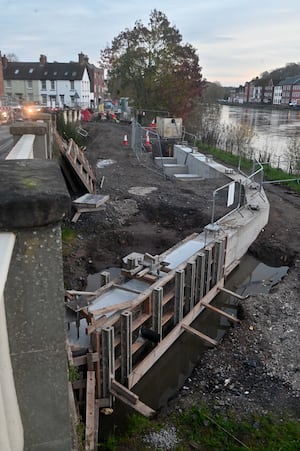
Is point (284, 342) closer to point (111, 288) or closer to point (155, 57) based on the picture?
point (111, 288)

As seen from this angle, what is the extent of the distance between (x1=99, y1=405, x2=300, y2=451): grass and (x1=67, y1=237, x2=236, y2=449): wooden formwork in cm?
37

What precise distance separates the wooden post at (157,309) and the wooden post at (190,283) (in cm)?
135

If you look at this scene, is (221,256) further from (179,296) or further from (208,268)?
(179,296)

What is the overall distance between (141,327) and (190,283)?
1682mm

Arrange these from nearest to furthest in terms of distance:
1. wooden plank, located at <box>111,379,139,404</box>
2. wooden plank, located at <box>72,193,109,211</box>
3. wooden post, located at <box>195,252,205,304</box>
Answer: wooden plank, located at <box>111,379,139,404</box>, wooden post, located at <box>195,252,205,304</box>, wooden plank, located at <box>72,193,109,211</box>

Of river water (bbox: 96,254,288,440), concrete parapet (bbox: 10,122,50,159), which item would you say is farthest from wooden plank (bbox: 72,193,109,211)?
concrete parapet (bbox: 10,122,50,159)

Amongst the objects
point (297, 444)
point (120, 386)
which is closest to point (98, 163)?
point (120, 386)

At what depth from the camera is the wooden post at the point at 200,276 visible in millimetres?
9031

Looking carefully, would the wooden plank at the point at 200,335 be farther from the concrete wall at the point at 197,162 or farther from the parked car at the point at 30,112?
the concrete wall at the point at 197,162

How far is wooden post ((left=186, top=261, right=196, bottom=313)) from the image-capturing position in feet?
28.2

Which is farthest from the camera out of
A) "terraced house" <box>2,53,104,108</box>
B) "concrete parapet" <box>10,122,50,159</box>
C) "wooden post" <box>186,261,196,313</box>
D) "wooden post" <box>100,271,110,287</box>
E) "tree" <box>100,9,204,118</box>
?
"terraced house" <box>2,53,104,108</box>

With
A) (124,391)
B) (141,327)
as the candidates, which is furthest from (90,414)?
(141,327)

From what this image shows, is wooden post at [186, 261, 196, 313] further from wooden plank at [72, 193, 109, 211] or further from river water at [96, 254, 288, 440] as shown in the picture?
wooden plank at [72, 193, 109, 211]

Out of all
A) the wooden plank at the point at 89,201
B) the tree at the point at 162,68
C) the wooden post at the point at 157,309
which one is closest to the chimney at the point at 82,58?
the tree at the point at 162,68
